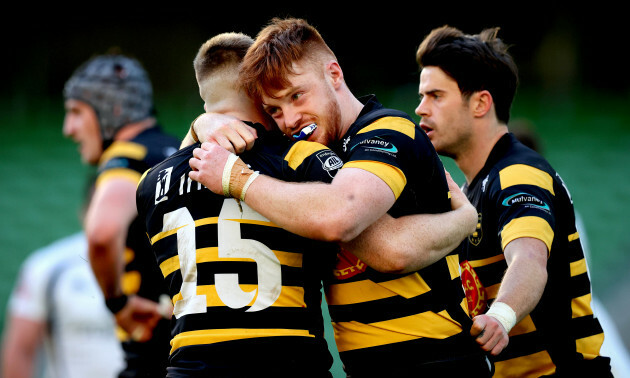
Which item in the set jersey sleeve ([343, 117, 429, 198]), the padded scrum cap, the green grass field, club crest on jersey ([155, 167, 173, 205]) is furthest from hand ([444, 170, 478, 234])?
the green grass field

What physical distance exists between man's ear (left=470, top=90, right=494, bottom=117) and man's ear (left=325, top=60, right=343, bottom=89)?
1174mm

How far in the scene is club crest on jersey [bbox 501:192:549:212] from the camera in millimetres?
3359

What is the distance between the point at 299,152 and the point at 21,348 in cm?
470

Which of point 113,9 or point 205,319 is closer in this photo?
point 205,319

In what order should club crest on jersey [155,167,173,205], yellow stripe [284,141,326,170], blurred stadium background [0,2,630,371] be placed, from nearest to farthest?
yellow stripe [284,141,326,170] → club crest on jersey [155,167,173,205] → blurred stadium background [0,2,630,371]

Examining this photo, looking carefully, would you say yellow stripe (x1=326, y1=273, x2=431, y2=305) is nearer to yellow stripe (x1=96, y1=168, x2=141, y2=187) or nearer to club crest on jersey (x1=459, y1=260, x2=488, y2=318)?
club crest on jersey (x1=459, y1=260, x2=488, y2=318)

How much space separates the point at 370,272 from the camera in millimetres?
2822

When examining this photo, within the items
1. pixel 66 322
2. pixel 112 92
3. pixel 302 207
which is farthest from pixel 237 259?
pixel 66 322

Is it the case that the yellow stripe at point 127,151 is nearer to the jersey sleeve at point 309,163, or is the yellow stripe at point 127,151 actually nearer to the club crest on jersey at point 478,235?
the club crest on jersey at point 478,235

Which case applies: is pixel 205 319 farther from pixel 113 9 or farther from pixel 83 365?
pixel 113 9

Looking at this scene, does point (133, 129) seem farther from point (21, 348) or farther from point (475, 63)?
point (475, 63)

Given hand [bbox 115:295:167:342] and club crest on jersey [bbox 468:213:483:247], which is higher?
club crest on jersey [bbox 468:213:483:247]

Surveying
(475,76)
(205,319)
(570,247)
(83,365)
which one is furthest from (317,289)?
(83,365)

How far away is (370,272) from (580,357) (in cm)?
132
